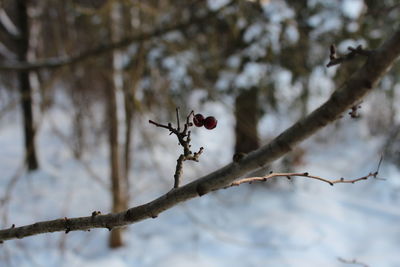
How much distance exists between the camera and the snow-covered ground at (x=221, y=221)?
141 inches

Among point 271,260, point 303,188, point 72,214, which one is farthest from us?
point 303,188

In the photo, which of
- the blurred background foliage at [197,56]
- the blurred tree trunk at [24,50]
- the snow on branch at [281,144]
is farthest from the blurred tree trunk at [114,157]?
the snow on branch at [281,144]

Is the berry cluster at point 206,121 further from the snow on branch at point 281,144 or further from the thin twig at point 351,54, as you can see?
the thin twig at point 351,54

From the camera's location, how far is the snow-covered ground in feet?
11.7

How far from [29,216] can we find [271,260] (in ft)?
11.8

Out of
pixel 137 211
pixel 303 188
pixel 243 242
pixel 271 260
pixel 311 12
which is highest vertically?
pixel 311 12

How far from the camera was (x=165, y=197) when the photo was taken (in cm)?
66

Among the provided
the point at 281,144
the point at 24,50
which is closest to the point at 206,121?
the point at 281,144

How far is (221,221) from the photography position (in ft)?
15.7

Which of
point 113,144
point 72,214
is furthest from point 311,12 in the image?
point 72,214

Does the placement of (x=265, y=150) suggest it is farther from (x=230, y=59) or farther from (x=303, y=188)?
(x=303, y=188)

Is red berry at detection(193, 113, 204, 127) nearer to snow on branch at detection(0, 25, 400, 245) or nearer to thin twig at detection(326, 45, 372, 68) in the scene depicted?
Answer: snow on branch at detection(0, 25, 400, 245)

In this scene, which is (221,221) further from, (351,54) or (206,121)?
(351,54)

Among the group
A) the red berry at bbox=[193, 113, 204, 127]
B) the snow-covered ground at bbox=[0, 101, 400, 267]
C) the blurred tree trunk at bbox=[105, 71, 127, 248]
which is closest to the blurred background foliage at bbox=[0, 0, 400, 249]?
the blurred tree trunk at bbox=[105, 71, 127, 248]
